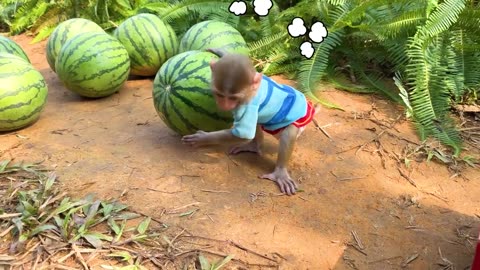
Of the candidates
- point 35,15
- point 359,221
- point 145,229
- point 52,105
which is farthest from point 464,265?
point 35,15

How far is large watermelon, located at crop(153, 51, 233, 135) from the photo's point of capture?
11.3 feet

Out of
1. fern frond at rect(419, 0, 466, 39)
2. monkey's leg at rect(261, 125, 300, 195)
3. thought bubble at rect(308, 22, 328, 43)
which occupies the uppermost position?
fern frond at rect(419, 0, 466, 39)

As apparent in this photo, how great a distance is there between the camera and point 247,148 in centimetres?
368

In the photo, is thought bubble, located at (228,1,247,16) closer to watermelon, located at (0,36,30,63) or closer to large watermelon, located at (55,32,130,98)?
large watermelon, located at (55,32,130,98)

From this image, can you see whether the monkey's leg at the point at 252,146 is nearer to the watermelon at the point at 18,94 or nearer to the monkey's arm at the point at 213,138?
the monkey's arm at the point at 213,138

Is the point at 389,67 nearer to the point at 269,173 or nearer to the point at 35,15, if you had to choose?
the point at 269,173

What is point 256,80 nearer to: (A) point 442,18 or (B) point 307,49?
(B) point 307,49

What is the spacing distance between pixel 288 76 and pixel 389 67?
98 centimetres

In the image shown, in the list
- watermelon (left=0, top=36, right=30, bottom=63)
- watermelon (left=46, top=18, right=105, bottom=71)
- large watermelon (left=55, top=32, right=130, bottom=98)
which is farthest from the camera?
watermelon (left=46, top=18, right=105, bottom=71)

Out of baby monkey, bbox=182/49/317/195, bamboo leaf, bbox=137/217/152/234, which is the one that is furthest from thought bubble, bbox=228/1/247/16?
bamboo leaf, bbox=137/217/152/234

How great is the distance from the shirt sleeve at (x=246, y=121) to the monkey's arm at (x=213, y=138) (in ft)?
0.30

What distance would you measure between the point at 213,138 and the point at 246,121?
291 mm

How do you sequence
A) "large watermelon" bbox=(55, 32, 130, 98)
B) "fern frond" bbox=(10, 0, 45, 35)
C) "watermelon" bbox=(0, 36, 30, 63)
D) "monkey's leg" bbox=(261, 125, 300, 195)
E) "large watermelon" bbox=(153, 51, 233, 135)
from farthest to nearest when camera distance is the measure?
"fern frond" bbox=(10, 0, 45, 35)
"watermelon" bbox=(0, 36, 30, 63)
"large watermelon" bbox=(55, 32, 130, 98)
"large watermelon" bbox=(153, 51, 233, 135)
"monkey's leg" bbox=(261, 125, 300, 195)

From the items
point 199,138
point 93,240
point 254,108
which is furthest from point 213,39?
point 93,240
